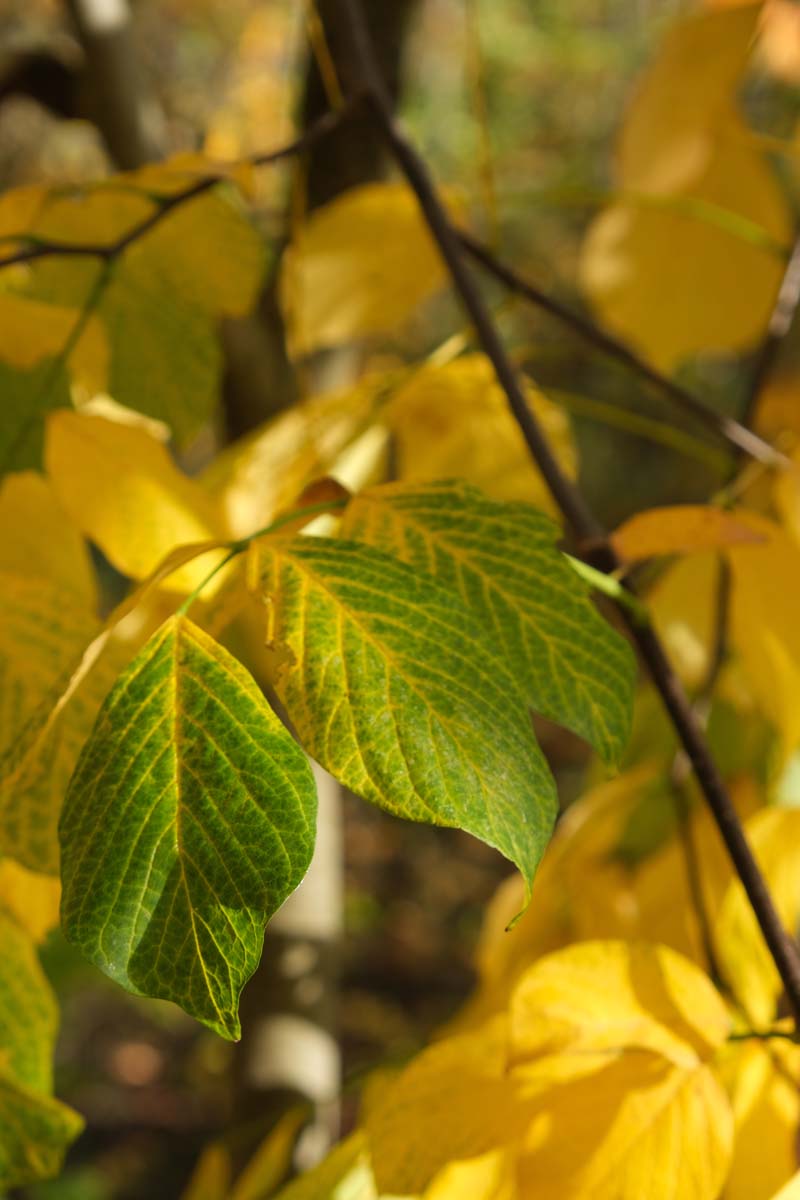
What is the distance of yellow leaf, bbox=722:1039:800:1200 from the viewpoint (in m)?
0.38

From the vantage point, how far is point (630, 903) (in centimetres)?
58

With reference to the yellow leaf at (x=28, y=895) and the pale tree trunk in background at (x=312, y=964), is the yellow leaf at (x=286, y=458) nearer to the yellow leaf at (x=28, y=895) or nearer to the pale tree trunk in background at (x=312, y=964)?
the yellow leaf at (x=28, y=895)

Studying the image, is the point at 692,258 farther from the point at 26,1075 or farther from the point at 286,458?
the point at 26,1075

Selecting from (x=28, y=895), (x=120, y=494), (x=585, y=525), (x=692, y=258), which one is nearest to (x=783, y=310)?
(x=692, y=258)

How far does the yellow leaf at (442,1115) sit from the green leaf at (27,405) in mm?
310

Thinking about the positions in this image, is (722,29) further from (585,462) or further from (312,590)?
(585,462)

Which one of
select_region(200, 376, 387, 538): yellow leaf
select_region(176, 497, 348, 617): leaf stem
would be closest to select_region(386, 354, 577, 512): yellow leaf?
select_region(200, 376, 387, 538): yellow leaf

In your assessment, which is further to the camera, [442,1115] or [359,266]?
[359,266]

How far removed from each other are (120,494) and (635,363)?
0.24 meters

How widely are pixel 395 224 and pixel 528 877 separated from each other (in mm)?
470

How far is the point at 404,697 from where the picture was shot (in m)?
0.27

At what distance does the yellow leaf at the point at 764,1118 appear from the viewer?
1.25 ft

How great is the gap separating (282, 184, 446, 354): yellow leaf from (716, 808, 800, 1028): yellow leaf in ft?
1.21

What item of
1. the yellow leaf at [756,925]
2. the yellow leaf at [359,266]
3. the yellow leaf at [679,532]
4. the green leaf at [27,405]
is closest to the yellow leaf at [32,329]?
the green leaf at [27,405]
